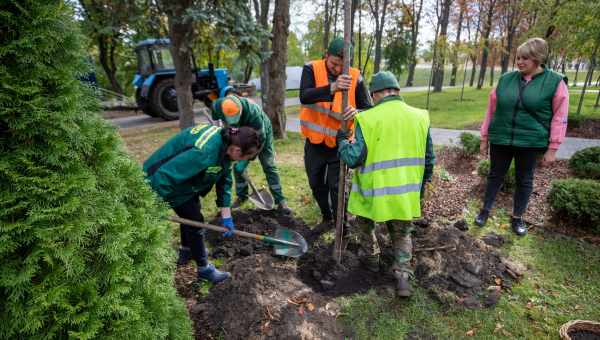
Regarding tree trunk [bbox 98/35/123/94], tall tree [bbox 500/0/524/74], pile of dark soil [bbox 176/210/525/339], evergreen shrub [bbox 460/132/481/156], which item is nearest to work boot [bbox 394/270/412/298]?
pile of dark soil [bbox 176/210/525/339]

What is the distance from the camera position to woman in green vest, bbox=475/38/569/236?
2.96 metres

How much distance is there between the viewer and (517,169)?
3.38 m

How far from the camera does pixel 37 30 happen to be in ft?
3.55

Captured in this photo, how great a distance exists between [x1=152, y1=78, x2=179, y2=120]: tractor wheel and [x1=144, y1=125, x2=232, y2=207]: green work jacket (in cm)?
1052

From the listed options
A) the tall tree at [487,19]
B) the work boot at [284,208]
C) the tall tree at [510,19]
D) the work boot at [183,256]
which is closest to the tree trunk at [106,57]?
the work boot at [284,208]

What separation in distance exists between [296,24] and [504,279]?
25.4 meters

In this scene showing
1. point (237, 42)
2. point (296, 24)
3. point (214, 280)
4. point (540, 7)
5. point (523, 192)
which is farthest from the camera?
point (296, 24)

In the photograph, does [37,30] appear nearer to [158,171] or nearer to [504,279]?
[158,171]

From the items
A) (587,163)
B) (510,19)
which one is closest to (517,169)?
(587,163)

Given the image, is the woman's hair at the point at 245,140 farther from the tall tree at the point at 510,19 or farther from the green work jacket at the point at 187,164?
the tall tree at the point at 510,19

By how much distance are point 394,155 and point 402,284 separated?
3.44 feet

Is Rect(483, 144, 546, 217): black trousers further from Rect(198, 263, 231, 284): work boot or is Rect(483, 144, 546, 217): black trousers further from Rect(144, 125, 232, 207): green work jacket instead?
Rect(198, 263, 231, 284): work boot

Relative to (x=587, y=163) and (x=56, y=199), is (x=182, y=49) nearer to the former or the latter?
(x=56, y=199)

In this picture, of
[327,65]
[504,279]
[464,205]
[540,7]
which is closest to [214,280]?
[327,65]
